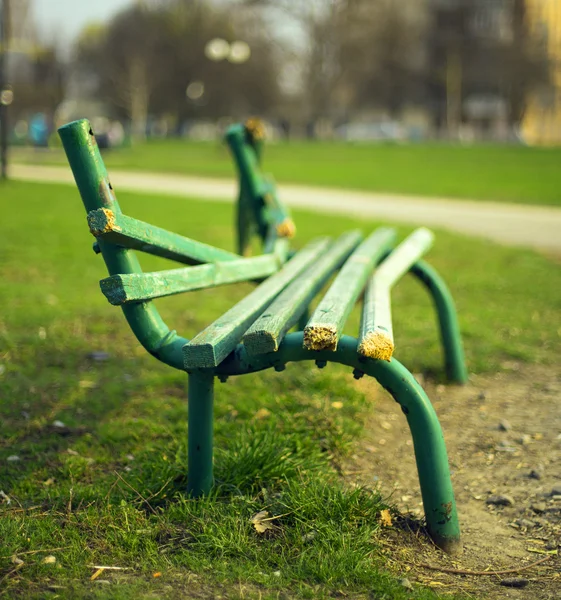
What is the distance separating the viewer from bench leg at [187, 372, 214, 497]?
2.49 m

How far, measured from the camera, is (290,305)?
8.60 ft

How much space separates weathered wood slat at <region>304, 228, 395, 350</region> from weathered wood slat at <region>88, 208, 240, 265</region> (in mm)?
482

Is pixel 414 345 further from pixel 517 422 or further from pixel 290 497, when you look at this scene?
pixel 290 497

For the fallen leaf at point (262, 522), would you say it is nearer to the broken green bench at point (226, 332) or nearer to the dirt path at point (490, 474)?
the broken green bench at point (226, 332)

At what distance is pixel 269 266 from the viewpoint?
359 centimetres

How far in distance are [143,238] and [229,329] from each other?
1.20ft

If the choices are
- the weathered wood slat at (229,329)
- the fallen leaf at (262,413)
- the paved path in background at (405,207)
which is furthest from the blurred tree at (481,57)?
the weathered wood slat at (229,329)

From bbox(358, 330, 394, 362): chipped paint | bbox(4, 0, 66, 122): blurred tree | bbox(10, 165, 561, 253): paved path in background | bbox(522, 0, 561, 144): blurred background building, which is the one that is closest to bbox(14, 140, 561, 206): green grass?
bbox(10, 165, 561, 253): paved path in background

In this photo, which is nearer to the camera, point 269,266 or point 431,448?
point 431,448

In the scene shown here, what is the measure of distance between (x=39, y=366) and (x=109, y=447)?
109 cm

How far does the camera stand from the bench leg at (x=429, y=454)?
235cm

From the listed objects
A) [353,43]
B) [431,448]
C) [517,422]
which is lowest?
[517,422]

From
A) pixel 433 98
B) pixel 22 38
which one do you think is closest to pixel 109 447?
pixel 433 98

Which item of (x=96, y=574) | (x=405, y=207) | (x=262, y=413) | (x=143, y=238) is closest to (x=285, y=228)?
(x=262, y=413)
